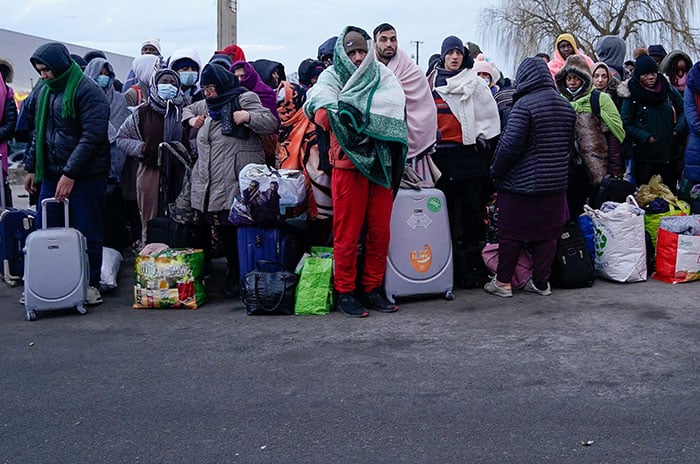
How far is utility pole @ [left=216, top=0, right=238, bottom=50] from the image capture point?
11.2 m

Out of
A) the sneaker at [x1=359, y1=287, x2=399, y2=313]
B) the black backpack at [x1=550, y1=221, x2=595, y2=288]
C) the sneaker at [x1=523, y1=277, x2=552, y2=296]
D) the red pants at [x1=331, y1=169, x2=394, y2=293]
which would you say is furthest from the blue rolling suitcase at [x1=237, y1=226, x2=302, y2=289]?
the black backpack at [x1=550, y1=221, x2=595, y2=288]

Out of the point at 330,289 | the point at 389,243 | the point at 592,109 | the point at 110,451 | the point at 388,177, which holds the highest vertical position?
the point at 592,109

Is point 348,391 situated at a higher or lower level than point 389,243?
lower

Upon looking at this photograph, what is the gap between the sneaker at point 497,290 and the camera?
5914 millimetres

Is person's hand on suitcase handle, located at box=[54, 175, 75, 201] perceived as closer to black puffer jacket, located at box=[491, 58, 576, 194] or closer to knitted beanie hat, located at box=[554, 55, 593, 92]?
black puffer jacket, located at box=[491, 58, 576, 194]

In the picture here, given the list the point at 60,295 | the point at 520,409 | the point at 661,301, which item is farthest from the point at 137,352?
the point at 661,301

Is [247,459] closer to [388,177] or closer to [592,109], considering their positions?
[388,177]

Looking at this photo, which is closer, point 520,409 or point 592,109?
point 520,409

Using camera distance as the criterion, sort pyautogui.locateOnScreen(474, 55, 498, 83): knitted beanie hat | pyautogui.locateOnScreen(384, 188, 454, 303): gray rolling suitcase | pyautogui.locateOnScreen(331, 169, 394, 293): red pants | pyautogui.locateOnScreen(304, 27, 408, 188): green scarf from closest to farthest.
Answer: pyautogui.locateOnScreen(304, 27, 408, 188): green scarf → pyautogui.locateOnScreen(331, 169, 394, 293): red pants → pyautogui.locateOnScreen(384, 188, 454, 303): gray rolling suitcase → pyautogui.locateOnScreen(474, 55, 498, 83): knitted beanie hat

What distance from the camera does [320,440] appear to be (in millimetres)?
3400

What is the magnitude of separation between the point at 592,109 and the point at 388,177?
2443 millimetres

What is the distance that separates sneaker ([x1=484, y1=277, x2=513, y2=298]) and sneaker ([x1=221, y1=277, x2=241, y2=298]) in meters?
2.11

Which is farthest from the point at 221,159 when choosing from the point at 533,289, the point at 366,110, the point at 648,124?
the point at 648,124

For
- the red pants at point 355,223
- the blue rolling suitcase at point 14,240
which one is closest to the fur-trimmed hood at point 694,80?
the red pants at point 355,223
